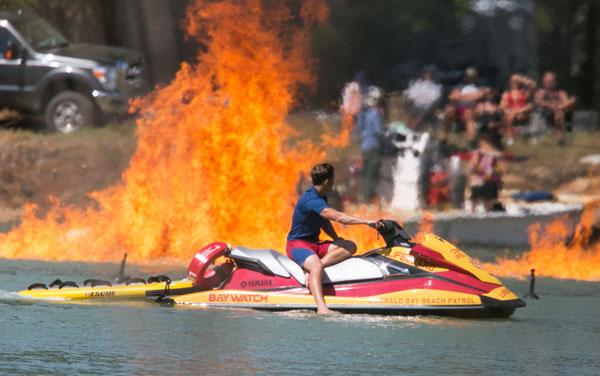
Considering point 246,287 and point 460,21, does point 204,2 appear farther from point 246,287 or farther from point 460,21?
point 246,287

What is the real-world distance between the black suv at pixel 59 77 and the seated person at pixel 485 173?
689cm

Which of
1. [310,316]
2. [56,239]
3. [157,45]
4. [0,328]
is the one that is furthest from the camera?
[157,45]

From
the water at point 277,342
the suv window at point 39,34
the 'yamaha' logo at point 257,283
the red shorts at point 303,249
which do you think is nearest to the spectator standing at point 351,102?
the suv window at point 39,34

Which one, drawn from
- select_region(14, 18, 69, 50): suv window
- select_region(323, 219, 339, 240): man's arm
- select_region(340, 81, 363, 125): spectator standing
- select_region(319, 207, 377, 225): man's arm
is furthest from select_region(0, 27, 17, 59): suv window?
select_region(319, 207, 377, 225): man's arm

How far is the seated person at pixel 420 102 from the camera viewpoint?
28.3 m

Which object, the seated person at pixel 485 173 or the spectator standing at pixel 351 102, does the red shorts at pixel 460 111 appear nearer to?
the seated person at pixel 485 173

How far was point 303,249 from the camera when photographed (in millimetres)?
17688

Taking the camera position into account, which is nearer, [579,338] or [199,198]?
[579,338]

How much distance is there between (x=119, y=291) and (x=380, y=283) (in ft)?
8.90

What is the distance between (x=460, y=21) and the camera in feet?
95.8

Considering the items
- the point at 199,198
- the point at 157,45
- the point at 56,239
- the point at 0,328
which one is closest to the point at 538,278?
the point at 199,198

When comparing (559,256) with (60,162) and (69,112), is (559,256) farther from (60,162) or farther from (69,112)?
(60,162)

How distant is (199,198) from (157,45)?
7943 mm

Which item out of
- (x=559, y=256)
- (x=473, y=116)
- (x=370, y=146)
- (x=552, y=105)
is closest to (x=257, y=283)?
(x=559, y=256)
